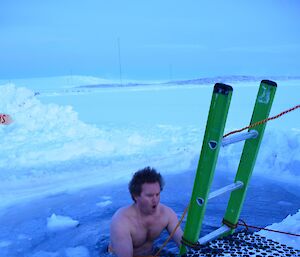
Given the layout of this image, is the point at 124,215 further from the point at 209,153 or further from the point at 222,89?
the point at 222,89

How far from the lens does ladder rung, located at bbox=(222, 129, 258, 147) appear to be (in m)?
2.16

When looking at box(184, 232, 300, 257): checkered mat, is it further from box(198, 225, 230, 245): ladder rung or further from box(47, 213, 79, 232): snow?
box(47, 213, 79, 232): snow

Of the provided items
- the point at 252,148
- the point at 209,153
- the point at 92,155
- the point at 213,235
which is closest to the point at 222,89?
the point at 209,153

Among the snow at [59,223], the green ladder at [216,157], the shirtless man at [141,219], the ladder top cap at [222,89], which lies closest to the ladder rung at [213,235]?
the green ladder at [216,157]

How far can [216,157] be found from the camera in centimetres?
208

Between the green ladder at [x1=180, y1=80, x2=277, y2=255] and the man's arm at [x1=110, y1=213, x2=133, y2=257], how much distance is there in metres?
0.45

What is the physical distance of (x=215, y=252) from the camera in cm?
242

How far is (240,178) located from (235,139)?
1.67 ft

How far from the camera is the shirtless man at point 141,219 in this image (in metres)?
2.57

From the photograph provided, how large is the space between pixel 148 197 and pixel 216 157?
2.41 feet

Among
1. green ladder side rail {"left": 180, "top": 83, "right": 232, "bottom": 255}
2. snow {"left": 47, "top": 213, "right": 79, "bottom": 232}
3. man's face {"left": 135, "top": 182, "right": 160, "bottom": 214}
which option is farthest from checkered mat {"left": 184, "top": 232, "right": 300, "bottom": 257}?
snow {"left": 47, "top": 213, "right": 79, "bottom": 232}

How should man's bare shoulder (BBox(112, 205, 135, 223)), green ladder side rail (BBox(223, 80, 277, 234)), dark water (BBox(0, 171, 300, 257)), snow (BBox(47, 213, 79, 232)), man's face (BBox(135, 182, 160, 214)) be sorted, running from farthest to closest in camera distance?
snow (BBox(47, 213, 79, 232))
dark water (BBox(0, 171, 300, 257))
man's bare shoulder (BBox(112, 205, 135, 223))
man's face (BBox(135, 182, 160, 214))
green ladder side rail (BBox(223, 80, 277, 234))

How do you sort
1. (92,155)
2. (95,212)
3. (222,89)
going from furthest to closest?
(92,155) → (95,212) → (222,89)

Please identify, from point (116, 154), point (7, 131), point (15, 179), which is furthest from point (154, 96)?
point (15, 179)
